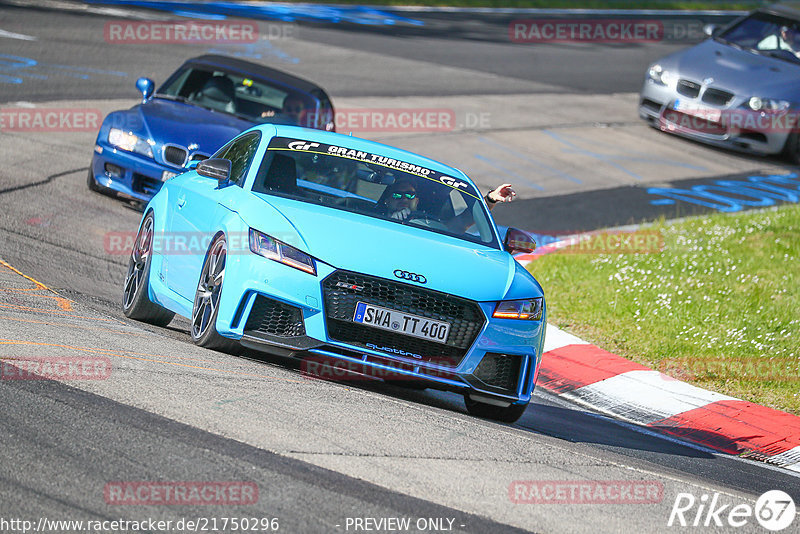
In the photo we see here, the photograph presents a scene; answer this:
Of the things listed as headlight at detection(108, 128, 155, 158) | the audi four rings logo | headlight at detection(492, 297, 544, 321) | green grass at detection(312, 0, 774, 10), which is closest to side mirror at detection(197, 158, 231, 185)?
the audi four rings logo

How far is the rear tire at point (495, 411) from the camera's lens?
7203 mm

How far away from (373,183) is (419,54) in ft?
58.9

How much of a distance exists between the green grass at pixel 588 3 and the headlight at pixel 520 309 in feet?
83.6

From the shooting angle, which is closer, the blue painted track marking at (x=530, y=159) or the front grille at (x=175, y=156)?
the front grille at (x=175, y=156)

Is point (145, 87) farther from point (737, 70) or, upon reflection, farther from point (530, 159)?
point (737, 70)

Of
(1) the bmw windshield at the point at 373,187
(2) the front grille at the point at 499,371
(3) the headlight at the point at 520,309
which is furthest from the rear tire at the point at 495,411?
(1) the bmw windshield at the point at 373,187

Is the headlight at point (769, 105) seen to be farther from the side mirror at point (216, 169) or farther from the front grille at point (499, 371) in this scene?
the front grille at point (499, 371)

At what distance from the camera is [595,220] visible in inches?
576

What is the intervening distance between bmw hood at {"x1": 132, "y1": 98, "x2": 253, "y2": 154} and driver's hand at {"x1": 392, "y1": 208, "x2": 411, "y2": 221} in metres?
4.46

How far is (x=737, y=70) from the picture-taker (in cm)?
1953

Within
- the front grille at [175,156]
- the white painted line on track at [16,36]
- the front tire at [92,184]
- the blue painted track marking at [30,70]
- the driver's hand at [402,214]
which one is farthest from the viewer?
Answer: the white painted line on track at [16,36]

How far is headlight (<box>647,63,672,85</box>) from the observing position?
64.6 ft

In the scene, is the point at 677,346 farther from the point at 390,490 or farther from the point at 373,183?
the point at 390,490

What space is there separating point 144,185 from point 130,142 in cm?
44
